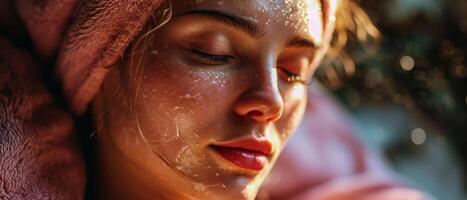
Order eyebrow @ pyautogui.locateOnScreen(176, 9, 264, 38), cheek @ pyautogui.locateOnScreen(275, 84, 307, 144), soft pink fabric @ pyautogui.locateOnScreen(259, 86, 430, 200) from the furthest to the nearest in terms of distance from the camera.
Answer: soft pink fabric @ pyautogui.locateOnScreen(259, 86, 430, 200)
cheek @ pyautogui.locateOnScreen(275, 84, 307, 144)
eyebrow @ pyautogui.locateOnScreen(176, 9, 264, 38)

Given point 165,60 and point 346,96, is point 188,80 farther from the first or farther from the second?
point 346,96

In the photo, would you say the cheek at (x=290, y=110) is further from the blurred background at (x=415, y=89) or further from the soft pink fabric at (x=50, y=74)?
the blurred background at (x=415, y=89)

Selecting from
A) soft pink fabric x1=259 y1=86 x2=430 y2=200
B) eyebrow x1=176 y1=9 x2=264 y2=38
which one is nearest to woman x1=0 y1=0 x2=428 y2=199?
eyebrow x1=176 y1=9 x2=264 y2=38

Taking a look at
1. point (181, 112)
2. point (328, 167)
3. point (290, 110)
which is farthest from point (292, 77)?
point (328, 167)

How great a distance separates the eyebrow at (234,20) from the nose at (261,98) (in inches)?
1.9

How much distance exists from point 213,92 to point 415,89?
79cm

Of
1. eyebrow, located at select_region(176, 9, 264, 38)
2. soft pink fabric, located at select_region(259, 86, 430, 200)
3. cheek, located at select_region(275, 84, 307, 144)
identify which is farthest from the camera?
soft pink fabric, located at select_region(259, 86, 430, 200)

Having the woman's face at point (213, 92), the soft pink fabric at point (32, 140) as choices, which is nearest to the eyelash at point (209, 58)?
the woman's face at point (213, 92)

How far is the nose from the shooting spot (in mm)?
803

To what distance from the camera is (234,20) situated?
2.61 ft

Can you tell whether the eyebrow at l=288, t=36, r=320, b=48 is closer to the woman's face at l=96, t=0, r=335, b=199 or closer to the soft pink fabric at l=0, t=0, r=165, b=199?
the woman's face at l=96, t=0, r=335, b=199

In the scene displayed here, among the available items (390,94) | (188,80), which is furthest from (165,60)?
(390,94)

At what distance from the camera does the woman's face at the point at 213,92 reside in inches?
31.6

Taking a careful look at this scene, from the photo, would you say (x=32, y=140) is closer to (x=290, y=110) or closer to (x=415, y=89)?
(x=290, y=110)
